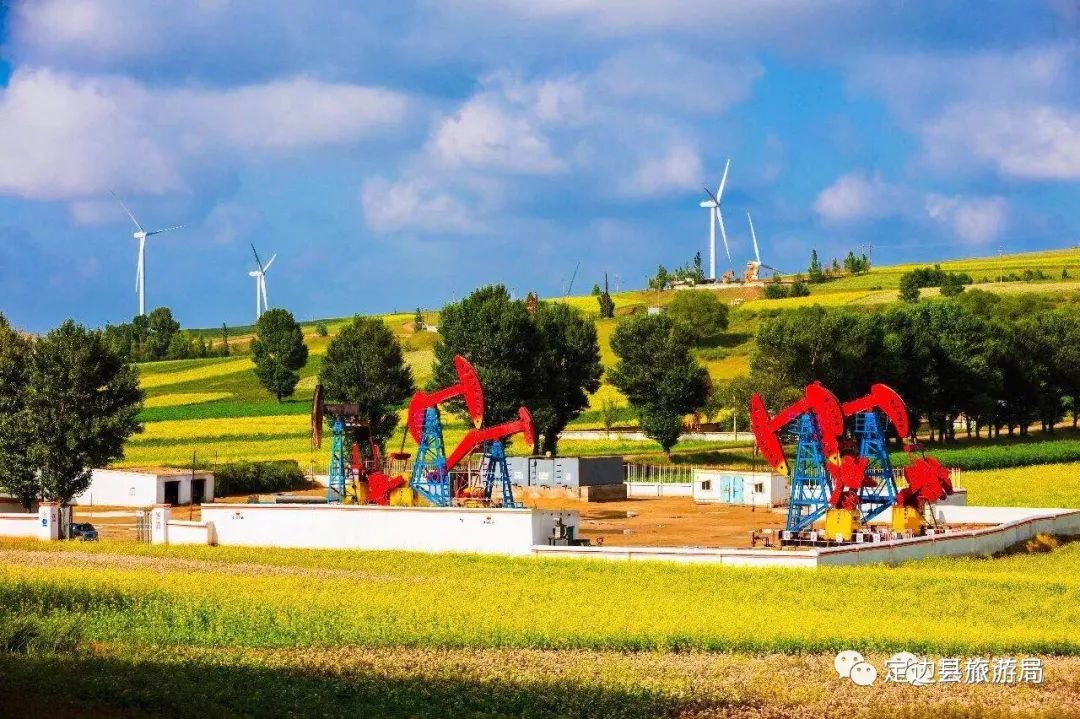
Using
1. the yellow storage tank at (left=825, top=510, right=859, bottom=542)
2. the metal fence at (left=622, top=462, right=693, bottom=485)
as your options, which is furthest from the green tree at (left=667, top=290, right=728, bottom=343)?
the yellow storage tank at (left=825, top=510, right=859, bottom=542)

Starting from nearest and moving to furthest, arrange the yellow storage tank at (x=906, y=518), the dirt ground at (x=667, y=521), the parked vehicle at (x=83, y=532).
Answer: the parked vehicle at (x=83, y=532) < the yellow storage tank at (x=906, y=518) < the dirt ground at (x=667, y=521)

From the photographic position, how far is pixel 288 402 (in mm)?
131625

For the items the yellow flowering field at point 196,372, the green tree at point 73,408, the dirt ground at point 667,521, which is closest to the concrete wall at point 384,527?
the dirt ground at point 667,521

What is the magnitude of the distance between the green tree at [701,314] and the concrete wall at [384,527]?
10671 centimetres

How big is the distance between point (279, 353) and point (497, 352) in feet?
165

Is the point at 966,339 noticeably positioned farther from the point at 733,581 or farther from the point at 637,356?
the point at 733,581

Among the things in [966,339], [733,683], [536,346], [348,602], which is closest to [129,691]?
[733,683]

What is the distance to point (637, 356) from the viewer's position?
9794 cm

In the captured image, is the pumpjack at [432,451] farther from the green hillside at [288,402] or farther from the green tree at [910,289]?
the green tree at [910,289]

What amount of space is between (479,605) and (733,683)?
10.1 metres

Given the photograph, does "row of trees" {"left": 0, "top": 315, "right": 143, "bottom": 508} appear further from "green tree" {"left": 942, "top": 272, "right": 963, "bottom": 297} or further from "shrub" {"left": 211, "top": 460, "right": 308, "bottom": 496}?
"green tree" {"left": 942, "top": 272, "right": 963, "bottom": 297}

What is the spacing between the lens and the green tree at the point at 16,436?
64.9m

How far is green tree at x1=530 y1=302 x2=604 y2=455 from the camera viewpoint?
91250 mm

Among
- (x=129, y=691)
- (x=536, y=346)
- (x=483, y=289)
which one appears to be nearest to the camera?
(x=129, y=691)
